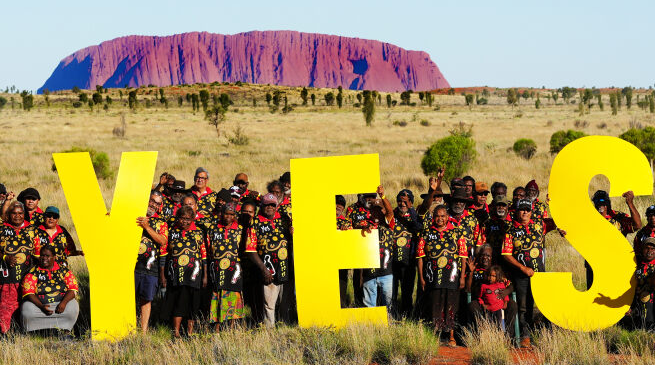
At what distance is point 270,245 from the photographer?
274 inches

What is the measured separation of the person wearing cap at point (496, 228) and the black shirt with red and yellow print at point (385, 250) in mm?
1005

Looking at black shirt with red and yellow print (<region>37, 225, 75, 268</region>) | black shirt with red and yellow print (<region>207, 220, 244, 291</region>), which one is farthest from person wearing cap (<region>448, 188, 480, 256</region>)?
black shirt with red and yellow print (<region>37, 225, 75, 268</region>)

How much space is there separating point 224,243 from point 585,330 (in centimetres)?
396

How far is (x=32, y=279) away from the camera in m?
6.71

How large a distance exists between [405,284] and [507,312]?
1.45 m

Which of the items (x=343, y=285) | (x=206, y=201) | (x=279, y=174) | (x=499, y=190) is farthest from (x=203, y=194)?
(x=279, y=174)

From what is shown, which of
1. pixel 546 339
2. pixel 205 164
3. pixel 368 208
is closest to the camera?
pixel 546 339

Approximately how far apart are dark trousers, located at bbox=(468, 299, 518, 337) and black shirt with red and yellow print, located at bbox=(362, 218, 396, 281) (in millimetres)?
1123

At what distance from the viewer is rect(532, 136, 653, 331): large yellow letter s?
6.62 metres

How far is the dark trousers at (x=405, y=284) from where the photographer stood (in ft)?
24.7

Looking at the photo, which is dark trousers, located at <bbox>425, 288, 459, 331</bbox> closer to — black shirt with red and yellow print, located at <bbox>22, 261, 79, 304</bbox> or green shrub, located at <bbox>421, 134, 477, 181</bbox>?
black shirt with red and yellow print, located at <bbox>22, 261, 79, 304</bbox>

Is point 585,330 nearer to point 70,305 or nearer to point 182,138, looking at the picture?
point 70,305

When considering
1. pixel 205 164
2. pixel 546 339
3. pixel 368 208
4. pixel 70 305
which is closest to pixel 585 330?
pixel 546 339

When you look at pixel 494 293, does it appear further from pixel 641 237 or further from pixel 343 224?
pixel 343 224
